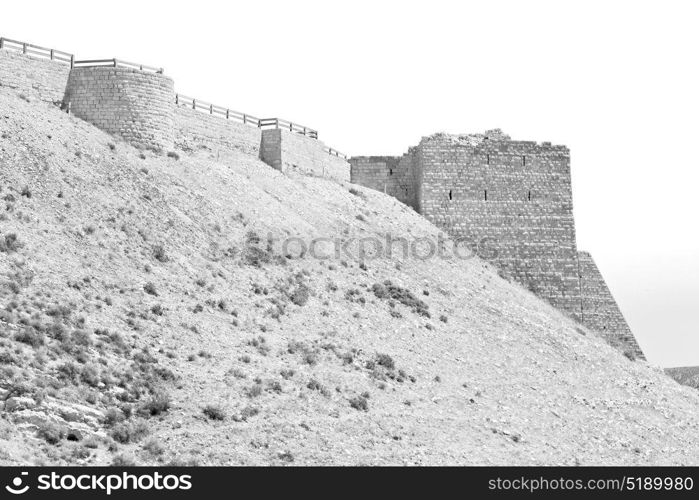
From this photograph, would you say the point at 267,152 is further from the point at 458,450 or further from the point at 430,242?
the point at 458,450

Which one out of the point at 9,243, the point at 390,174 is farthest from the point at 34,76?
the point at 390,174

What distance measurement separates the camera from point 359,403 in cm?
2658

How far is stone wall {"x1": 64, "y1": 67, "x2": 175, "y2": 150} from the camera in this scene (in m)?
36.0

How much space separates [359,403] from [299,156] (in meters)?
18.5

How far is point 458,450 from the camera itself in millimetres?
25484

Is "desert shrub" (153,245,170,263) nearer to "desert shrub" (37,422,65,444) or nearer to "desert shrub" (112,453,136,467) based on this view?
"desert shrub" (37,422,65,444)

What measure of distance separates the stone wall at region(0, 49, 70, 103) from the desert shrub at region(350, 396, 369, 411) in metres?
15.7

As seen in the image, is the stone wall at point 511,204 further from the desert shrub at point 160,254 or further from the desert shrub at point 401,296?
the desert shrub at point 160,254

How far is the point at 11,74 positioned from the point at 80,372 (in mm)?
15130

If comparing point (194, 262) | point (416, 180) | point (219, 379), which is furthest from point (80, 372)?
point (416, 180)

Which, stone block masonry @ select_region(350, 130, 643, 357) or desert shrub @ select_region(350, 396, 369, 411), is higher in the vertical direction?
stone block masonry @ select_region(350, 130, 643, 357)

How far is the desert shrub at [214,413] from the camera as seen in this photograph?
78.1 feet

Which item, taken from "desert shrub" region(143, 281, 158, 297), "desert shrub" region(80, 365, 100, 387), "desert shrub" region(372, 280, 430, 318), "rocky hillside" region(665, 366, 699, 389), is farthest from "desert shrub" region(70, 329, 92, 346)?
"rocky hillside" region(665, 366, 699, 389)

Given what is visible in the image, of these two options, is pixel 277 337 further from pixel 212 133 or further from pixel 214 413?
pixel 212 133
